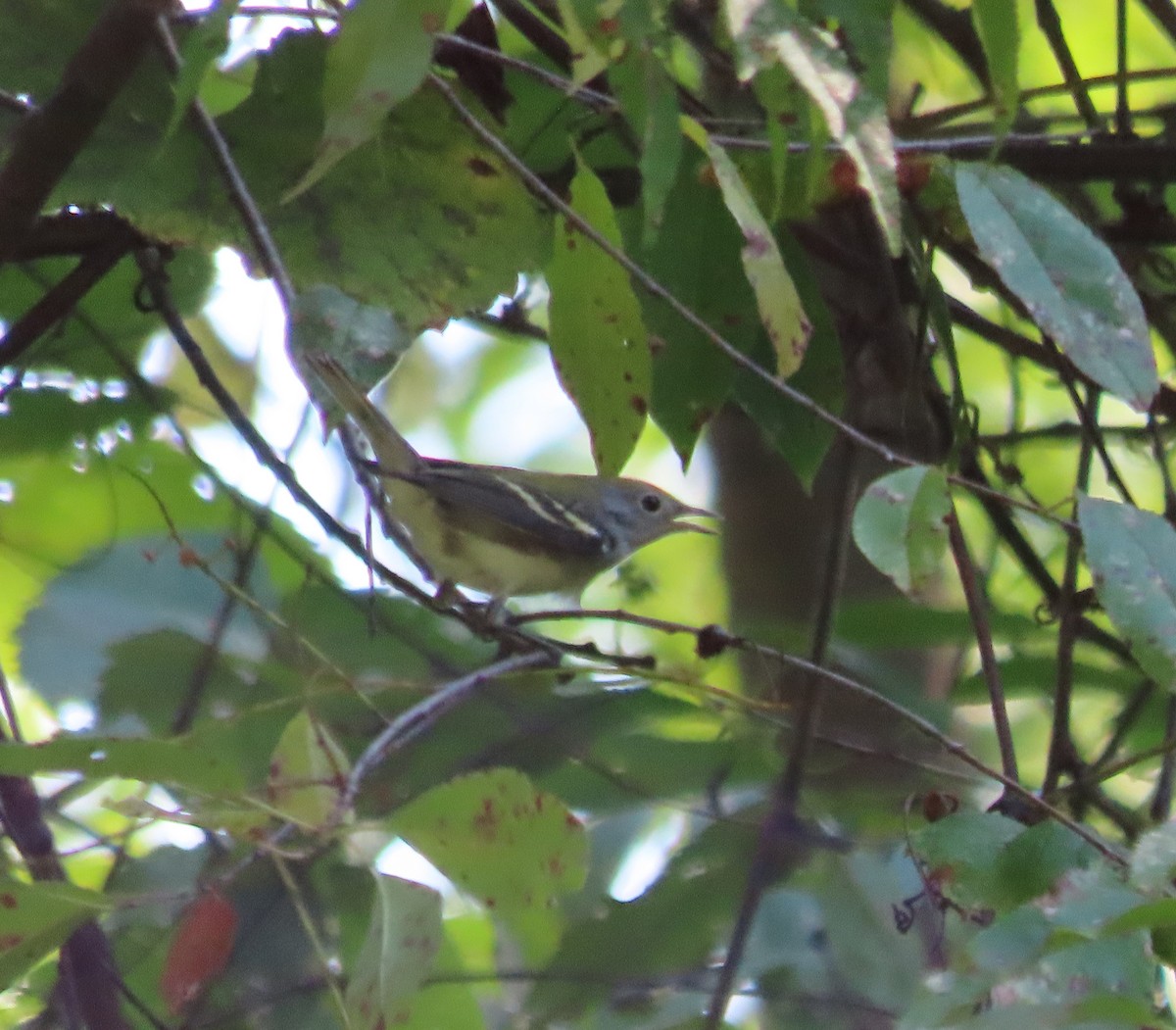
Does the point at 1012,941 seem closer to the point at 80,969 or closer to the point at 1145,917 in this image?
the point at 1145,917

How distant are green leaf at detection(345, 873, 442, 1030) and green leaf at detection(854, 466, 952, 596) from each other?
55 centimetres

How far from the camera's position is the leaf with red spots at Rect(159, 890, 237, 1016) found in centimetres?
154

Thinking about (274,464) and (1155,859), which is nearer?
(1155,859)

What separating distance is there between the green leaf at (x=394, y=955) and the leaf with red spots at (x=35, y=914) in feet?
0.85

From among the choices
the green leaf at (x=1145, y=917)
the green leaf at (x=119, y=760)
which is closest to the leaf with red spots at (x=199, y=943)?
the green leaf at (x=119, y=760)

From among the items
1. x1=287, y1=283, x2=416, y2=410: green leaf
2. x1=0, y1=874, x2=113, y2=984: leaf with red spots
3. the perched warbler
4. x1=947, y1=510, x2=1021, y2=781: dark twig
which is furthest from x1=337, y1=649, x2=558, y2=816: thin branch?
the perched warbler

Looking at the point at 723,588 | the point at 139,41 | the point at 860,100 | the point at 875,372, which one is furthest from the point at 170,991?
the point at 723,588

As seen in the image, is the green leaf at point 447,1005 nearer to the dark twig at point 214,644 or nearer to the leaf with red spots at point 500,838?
the leaf with red spots at point 500,838

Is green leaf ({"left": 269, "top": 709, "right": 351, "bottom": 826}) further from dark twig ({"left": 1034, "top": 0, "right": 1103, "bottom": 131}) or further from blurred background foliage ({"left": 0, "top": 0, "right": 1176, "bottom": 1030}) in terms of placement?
dark twig ({"left": 1034, "top": 0, "right": 1103, "bottom": 131})

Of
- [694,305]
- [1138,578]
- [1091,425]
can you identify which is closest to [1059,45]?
[1091,425]

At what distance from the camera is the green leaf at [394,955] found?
1.34 meters

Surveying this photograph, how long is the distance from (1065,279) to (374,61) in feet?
2.57

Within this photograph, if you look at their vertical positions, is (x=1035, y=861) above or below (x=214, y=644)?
below

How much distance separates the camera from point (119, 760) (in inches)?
54.2
